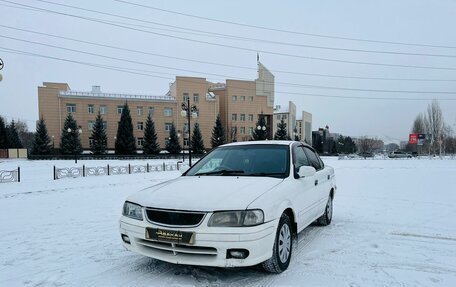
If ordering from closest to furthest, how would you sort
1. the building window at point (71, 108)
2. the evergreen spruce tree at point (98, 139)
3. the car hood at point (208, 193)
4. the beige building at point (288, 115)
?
the car hood at point (208, 193)
the evergreen spruce tree at point (98, 139)
the building window at point (71, 108)
the beige building at point (288, 115)

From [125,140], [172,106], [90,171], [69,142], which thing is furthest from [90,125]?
[90,171]

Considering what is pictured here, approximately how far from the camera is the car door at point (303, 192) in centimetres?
469

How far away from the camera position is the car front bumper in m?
3.50

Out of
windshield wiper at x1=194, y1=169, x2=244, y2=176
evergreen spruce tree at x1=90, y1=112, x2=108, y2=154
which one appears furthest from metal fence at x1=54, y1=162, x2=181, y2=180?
evergreen spruce tree at x1=90, y1=112, x2=108, y2=154

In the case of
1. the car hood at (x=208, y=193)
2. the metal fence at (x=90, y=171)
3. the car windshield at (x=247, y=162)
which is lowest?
the metal fence at (x=90, y=171)

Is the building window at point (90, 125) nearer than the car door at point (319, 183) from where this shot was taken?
No

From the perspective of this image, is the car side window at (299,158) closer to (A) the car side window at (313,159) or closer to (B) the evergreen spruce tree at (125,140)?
(A) the car side window at (313,159)

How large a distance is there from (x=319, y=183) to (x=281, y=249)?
204 centimetres

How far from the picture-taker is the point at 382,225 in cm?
662

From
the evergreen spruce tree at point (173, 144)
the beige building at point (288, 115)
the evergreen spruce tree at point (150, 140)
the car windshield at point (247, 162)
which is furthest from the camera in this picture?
the beige building at point (288, 115)

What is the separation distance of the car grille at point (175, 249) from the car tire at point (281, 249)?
0.79m

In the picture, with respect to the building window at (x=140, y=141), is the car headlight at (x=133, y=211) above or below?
below

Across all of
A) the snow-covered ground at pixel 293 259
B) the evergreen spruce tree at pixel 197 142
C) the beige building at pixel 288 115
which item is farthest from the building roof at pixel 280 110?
the snow-covered ground at pixel 293 259

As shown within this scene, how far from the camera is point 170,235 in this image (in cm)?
363
